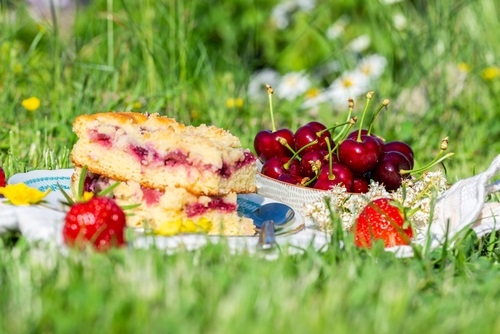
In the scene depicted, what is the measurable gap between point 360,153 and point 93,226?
117 cm

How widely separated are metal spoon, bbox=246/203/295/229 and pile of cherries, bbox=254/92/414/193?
223 millimetres

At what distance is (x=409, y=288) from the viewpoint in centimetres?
220

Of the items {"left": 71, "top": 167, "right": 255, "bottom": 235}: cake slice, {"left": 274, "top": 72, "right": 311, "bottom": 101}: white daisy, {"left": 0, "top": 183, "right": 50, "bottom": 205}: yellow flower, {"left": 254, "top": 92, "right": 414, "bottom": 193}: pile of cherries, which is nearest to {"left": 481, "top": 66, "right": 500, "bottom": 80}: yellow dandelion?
{"left": 274, "top": 72, "right": 311, "bottom": 101}: white daisy

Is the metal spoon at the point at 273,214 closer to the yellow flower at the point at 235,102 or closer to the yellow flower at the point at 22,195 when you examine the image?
the yellow flower at the point at 22,195

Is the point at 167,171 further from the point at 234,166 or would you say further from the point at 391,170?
the point at 391,170

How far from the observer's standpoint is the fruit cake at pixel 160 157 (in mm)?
2811

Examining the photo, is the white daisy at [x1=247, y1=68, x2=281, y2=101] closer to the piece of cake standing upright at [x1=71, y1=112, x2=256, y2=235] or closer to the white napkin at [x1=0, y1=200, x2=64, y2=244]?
the piece of cake standing upright at [x1=71, y1=112, x2=256, y2=235]

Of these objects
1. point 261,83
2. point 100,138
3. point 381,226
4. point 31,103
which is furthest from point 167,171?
point 261,83

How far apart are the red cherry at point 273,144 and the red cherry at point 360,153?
0.30m

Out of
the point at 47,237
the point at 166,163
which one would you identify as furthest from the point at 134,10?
the point at 47,237

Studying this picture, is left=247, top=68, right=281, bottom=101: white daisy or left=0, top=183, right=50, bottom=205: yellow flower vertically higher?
left=247, top=68, right=281, bottom=101: white daisy

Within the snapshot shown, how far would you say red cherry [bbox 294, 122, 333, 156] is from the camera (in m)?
3.41

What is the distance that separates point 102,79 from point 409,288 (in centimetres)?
296

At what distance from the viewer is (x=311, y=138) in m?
3.40
